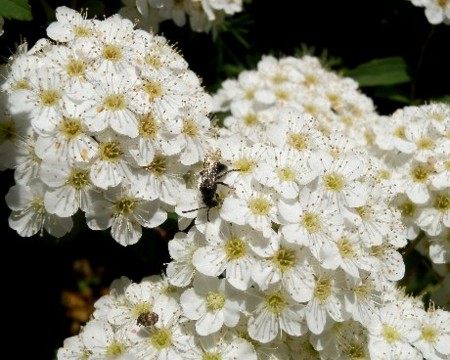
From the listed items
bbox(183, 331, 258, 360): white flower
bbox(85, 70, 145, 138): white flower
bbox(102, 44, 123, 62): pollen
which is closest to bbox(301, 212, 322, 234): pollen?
bbox(183, 331, 258, 360): white flower

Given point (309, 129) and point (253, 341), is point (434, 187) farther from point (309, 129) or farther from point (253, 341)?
point (253, 341)

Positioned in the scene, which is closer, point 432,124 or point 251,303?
point 251,303

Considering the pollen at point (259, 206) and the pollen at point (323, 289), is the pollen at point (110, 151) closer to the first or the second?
the pollen at point (259, 206)

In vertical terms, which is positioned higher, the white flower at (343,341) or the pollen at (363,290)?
the pollen at (363,290)

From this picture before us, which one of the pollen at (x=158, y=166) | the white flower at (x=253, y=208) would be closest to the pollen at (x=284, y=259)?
the white flower at (x=253, y=208)

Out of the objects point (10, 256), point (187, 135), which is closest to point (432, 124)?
point (187, 135)
